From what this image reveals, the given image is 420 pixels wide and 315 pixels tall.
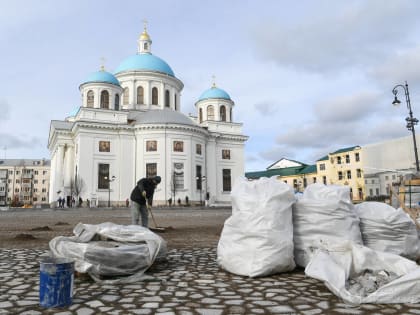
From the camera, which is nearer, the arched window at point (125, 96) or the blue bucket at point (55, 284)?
the blue bucket at point (55, 284)

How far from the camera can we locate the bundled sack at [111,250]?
12.7 feet

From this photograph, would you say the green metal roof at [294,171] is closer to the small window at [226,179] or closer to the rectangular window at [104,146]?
the small window at [226,179]

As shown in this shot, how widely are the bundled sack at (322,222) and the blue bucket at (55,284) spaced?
2.82m

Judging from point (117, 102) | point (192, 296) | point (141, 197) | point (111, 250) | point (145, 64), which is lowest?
point (192, 296)

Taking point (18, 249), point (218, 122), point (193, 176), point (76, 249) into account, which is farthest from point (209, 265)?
point (218, 122)

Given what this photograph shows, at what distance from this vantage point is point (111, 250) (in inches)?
155

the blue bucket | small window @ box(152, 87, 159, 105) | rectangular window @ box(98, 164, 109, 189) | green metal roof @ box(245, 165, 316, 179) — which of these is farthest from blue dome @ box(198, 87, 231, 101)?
the blue bucket

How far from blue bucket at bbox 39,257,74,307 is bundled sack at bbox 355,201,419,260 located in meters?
3.79

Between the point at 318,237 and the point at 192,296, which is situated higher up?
the point at 318,237

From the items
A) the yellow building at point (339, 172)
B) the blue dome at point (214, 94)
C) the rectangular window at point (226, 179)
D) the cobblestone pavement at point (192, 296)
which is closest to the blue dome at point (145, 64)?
the blue dome at point (214, 94)

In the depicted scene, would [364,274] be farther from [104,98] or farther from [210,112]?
[210,112]

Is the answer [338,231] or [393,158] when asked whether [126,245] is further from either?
[393,158]

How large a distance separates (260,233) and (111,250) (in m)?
1.71

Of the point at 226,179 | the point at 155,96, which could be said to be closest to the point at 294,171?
the point at 226,179
